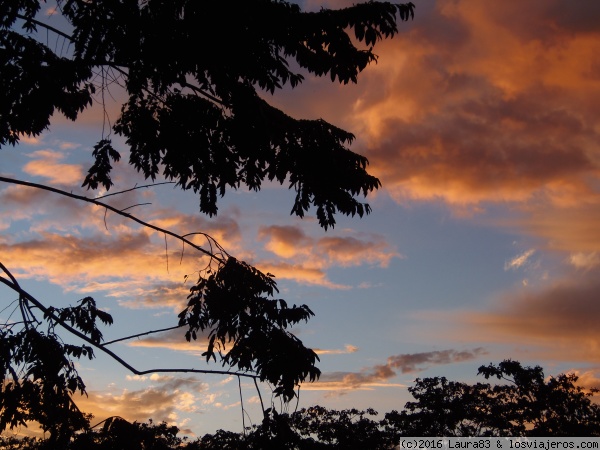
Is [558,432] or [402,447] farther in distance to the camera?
[402,447]

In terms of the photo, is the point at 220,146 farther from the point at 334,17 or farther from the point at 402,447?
the point at 402,447

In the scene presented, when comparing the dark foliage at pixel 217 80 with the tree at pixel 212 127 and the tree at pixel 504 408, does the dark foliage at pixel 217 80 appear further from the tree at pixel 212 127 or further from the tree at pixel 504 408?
the tree at pixel 504 408

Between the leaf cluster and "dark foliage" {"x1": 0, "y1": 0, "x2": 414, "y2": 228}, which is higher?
"dark foliage" {"x1": 0, "y1": 0, "x2": 414, "y2": 228}

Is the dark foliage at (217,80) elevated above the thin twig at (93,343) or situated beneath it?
elevated above

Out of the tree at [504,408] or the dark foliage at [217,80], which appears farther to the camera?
the tree at [504,408]

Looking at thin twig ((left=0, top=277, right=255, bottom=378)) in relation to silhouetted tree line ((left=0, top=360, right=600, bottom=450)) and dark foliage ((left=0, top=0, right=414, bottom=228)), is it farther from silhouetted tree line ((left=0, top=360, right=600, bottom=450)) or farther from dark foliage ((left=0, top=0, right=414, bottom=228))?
silhouetted tree line ((left=0, top=360, right=600, bottom=450))

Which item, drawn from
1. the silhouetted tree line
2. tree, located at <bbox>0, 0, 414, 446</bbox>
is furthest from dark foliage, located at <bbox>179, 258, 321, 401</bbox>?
the silhouetted tree line

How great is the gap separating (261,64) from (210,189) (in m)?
1.74

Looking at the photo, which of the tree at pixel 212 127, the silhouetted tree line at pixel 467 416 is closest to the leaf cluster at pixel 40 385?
the tree at pixel 212 127

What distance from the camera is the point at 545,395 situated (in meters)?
31.0

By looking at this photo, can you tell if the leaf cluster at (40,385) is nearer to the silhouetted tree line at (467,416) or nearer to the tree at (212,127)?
the tree at (212,127)

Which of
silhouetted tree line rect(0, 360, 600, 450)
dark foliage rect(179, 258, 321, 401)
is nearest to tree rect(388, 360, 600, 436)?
silhouetted tree line rect(0, 360, 600, 450)

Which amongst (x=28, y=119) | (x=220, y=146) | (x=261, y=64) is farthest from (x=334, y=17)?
(x=28, y=119)

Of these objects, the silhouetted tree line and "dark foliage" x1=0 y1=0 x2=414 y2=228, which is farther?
the silhouetted tree line
